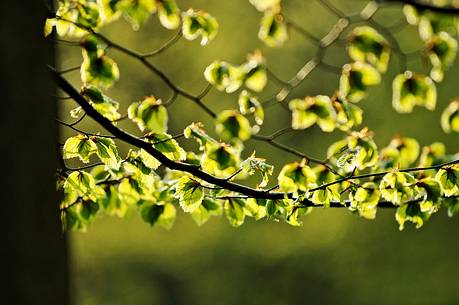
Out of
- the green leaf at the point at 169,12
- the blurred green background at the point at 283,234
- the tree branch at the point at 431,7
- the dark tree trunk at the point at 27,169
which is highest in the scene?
the blurred green background at the point at 283,234

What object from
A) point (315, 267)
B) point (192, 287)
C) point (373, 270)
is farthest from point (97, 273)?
point (373, 270)

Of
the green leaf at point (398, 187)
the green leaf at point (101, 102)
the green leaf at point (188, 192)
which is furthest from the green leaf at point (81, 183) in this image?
the green leaf at point (398, 187)

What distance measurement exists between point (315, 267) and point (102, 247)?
3.79 meters

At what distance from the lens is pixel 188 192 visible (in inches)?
107

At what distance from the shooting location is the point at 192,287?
43.0 feet

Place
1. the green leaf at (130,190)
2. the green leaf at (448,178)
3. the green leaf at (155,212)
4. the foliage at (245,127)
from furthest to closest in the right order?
the green leaf at (155,212), the green leaf at (130,190), the green leaf at (448,178), the foliage at (245,127)

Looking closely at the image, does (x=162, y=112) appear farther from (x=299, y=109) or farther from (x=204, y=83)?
(x=204, y=83)

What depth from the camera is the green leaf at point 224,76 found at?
264 cm

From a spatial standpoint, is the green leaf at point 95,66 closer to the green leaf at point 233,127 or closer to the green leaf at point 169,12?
the green leaf at point 169,12

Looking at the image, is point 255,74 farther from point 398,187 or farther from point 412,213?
point 412,213

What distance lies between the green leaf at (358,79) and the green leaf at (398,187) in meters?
0.32

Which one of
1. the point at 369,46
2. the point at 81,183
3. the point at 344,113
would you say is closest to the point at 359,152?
the point at 344,113

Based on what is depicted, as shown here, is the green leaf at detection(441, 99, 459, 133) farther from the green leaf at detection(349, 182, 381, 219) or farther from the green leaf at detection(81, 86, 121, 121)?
the green leaf at detection(81, 86, 121, 121)

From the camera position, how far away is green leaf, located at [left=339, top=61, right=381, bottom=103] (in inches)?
105
